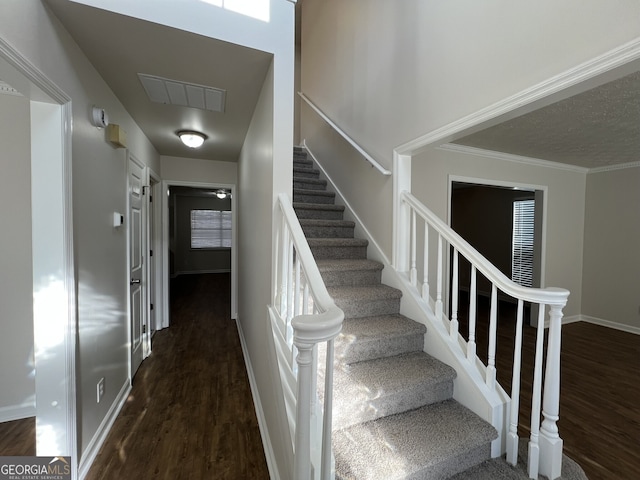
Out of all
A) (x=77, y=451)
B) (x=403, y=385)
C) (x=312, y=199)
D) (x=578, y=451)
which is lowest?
(x=578, y=451)

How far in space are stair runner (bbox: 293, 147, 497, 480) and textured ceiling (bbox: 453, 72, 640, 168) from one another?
1.93 metres

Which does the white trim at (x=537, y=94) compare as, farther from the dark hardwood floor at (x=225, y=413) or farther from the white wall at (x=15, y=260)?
the white wall at (x=15, y=260)

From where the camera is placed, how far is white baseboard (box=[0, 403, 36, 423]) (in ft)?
6.85

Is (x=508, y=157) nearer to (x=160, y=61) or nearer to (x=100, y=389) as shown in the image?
(x=160, y=61)

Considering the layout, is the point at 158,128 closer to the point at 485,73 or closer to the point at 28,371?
the point at 28,371

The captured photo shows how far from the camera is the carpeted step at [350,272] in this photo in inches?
89.6

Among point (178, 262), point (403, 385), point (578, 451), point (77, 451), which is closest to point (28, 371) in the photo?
point (77, 451)

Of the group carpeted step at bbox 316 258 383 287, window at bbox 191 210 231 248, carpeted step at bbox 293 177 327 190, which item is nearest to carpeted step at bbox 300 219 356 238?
carpeted step at bbox 316 258 383 287

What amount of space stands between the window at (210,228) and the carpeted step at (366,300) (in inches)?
283

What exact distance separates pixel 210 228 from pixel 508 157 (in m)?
7.62

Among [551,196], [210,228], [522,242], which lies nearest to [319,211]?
[551,196]

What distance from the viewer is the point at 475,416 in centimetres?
157

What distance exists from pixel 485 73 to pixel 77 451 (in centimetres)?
314

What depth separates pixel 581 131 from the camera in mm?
2689
